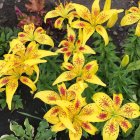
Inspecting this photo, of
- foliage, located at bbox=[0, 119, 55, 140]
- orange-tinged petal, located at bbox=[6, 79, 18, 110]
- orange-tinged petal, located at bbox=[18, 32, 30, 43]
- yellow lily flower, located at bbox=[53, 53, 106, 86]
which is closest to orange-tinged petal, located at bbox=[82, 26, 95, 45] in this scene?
yellow lily flower, located at bbox=[53, 53, 106, 86]

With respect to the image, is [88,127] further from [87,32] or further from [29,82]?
[87,32]

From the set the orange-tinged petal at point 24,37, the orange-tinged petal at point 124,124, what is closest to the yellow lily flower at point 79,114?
the orange-tinged petal at point 124,124

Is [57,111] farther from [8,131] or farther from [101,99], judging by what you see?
[8,131]

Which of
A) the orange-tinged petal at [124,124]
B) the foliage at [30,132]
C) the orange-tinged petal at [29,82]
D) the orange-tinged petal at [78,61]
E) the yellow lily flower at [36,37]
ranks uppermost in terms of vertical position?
the yellow lily flower at [36,37]

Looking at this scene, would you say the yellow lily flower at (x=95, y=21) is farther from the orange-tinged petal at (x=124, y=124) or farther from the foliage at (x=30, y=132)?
the foliage at (x=30, y=132)

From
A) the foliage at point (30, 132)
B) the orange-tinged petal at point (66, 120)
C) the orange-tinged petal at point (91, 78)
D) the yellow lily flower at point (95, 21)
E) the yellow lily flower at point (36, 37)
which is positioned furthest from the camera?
the foliage at point (30, 132)

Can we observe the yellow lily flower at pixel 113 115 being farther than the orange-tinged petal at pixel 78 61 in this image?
No

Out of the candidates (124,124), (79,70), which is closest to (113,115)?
(124,124)
